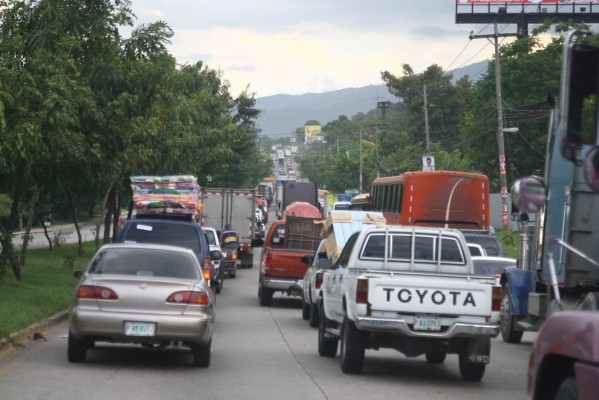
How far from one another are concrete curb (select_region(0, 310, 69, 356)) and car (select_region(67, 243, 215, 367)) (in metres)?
1.74

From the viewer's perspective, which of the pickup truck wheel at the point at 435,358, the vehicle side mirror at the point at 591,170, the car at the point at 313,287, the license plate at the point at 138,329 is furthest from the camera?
the car at the point at 313,287

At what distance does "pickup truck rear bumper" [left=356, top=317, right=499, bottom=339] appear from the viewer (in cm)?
1341

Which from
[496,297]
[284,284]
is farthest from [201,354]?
[284,284]

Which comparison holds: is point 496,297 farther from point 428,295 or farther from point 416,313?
point 416,313

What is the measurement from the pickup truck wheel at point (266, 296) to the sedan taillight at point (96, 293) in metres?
13.8

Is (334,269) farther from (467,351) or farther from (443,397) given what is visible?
(443,397)

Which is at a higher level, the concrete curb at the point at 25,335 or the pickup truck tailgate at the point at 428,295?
the pickup truck tailgate at the point at 428,295

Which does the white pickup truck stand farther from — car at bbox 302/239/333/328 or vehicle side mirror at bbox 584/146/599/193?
vehicle side mirror at bbox 584/146/599/193

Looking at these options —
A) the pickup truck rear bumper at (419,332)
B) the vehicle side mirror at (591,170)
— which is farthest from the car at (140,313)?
the vehicle side mirror at (591,170)

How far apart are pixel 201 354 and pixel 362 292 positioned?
96.8 inches

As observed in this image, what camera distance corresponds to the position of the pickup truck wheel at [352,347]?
14.0 metres

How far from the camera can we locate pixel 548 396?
7.02 metres

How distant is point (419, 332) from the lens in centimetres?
1352

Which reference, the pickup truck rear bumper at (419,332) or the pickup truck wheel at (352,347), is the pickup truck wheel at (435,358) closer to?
the pickup truck wheel at (352,347)
